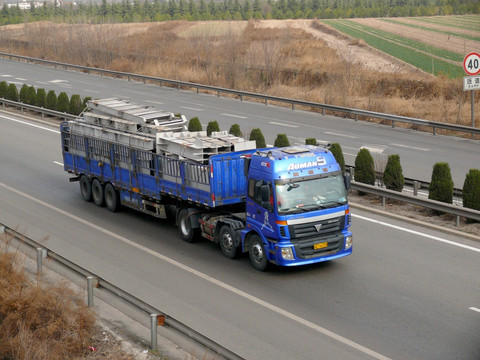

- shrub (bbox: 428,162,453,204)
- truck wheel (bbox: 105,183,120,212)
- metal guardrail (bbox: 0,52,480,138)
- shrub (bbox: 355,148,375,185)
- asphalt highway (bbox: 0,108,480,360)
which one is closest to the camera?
asphalt highway (bbox: 0,108,480,360)

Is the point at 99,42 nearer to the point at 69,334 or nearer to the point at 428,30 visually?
the point at 428,30

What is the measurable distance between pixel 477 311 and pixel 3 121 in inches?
1083

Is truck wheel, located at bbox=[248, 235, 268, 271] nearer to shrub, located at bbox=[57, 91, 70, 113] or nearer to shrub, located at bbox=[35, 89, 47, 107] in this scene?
shrub, located at bbox=[57, 91, 70, 113]

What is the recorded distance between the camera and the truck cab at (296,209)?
554 inches

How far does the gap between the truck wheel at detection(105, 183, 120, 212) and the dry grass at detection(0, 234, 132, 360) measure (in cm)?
728

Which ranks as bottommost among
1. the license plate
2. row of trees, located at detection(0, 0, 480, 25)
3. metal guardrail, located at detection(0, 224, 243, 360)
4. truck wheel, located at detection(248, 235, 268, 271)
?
truck wheel, located at detection(248, 235, 268, 271)

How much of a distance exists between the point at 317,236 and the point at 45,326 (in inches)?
222

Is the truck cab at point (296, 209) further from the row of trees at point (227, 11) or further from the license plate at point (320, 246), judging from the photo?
the row of trees at point (227, 11)

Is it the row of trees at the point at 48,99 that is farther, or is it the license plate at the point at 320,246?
the row of trees at the point at 48,99

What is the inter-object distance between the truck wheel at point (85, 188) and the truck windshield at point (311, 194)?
828 cm

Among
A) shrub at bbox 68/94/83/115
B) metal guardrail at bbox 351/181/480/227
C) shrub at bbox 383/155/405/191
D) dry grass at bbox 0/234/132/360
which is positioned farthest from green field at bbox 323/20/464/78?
dry grass at bbox 0/234/132/360

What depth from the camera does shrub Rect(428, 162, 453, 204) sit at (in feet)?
60.1

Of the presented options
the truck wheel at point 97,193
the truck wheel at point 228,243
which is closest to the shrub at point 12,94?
the truck wheel at point 97,193

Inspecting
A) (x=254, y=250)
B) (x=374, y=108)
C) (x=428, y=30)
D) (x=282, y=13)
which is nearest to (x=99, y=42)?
(x=374, y=108)
